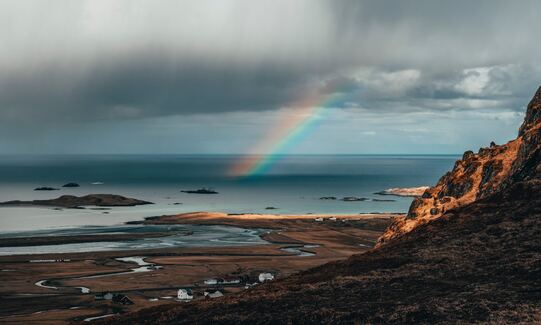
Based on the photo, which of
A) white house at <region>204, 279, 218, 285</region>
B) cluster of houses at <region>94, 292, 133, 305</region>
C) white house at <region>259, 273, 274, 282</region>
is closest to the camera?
cluster of houses at <region>94, 292, 133, 305</region>

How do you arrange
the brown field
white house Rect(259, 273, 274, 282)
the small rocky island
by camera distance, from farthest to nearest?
the small rocky island, white house Rect(259, 273, 274, 282), the brown field

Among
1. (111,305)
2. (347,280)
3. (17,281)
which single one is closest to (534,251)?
(347,280)

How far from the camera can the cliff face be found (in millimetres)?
48781

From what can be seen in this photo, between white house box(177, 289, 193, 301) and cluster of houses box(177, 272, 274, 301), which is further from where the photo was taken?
cluster of houses box(177, 272, 274, 301)

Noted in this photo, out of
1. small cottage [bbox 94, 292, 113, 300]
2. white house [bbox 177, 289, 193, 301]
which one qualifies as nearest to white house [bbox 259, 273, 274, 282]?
white house [bbox 177, 289, 193, 301]

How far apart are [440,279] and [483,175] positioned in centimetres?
2019

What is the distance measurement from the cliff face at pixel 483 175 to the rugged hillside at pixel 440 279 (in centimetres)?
16

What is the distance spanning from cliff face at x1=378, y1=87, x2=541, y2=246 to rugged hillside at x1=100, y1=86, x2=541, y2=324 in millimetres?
164

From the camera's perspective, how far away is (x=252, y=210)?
182m

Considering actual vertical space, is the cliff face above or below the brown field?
above

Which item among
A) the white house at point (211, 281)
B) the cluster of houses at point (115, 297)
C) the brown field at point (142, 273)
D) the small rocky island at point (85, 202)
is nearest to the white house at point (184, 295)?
the brown field at point (142, 273)

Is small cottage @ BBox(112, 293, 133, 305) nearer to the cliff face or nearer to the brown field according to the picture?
the brown field

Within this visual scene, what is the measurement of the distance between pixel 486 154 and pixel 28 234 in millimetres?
87322

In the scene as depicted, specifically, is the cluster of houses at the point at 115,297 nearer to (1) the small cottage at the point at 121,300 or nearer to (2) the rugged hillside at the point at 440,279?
(1) the small cottage at the point at 121,300
